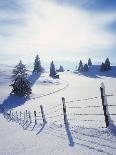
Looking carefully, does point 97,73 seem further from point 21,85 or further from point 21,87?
point 21,85

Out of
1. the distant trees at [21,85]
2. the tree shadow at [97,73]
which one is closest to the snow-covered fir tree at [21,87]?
the distant trees at [21,85]


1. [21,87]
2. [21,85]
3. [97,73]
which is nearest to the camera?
[21,85]

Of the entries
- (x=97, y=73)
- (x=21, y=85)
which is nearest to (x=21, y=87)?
(x=21, y=85)

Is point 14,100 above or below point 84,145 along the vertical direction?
below

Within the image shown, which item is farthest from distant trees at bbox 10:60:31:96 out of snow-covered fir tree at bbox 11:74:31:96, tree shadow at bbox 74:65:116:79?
tree shadow at bbox 74:65:116:79

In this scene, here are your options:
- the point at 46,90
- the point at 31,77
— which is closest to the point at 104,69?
the point at 31,77

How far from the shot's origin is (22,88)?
237ft

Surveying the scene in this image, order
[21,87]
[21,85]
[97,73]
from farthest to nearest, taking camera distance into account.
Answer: [97,73]
[21,87]
[21,85]

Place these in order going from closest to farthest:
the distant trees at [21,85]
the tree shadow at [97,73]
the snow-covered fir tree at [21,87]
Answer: the distant trees at [21,85] < the snow-covered fir tree at [21,87] < the tree shadow at [97,73]

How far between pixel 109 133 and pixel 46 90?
80053 mm

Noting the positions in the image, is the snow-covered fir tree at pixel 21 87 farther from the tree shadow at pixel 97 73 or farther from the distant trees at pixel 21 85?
the tree shadow at pixel 97 73

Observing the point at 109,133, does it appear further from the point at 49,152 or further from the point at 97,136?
the point at 49,152

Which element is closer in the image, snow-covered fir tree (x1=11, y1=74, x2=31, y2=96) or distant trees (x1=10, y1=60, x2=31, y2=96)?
distant trees (x1=10, y1=60, x2=31, y2=96)

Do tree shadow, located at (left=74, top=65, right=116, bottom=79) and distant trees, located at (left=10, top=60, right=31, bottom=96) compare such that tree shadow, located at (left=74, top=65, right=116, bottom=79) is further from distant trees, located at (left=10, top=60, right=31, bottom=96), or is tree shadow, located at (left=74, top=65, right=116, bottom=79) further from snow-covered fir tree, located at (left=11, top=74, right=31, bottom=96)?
distant trees, located at (left=10, top=60, right=31, bottom=96)
